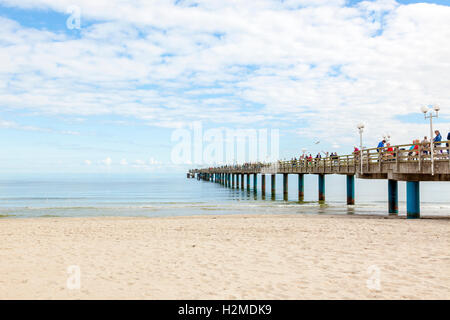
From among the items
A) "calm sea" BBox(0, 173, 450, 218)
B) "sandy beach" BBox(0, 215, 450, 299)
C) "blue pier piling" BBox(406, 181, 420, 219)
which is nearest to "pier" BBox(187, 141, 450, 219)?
"blue pier piling" BBox(406, 181, 420, 219)

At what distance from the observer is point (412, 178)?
19.5 m

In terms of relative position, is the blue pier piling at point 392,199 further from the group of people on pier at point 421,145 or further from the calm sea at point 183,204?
the calm sea at point 183,204

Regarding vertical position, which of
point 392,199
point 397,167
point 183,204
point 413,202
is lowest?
point 183,204

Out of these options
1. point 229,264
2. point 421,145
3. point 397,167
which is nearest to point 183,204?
point 397,167

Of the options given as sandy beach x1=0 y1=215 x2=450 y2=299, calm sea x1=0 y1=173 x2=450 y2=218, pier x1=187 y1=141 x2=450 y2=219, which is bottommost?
calm sea x1=0 y1=173 x2=450 y2=218

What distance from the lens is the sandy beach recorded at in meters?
6.41

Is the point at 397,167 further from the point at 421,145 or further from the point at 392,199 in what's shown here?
the point at 392,199

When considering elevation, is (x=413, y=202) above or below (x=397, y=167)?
below

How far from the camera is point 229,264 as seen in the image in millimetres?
8344

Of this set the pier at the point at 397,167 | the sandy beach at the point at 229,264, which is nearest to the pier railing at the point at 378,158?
the pier at the point at 397,167

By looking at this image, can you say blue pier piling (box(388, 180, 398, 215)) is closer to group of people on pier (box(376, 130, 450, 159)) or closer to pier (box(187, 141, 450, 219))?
pier (box(187, 141, 450, 219))
